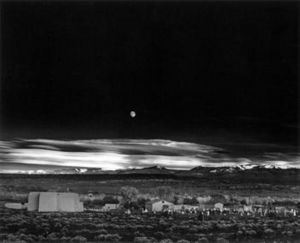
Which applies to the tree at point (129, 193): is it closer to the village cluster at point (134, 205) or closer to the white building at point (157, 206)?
the village cluster at point (134, 205)

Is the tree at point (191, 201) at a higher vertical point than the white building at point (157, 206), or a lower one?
higher

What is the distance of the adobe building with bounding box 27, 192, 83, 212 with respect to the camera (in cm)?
461

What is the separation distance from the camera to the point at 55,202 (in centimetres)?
462

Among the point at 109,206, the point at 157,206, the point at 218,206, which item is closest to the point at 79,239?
the point at 109,206

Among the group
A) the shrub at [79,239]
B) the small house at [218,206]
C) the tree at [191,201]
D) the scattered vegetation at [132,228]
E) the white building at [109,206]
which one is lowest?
the shrub at [79,239]

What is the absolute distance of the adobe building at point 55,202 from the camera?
461 cm

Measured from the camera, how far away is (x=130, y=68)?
4.76 m

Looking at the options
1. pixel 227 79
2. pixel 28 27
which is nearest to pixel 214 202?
pixel 227 79

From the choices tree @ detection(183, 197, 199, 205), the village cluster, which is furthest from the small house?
tree @ detection(183, 197, 199, 205)

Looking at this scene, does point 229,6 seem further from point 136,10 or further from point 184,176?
point 184,176

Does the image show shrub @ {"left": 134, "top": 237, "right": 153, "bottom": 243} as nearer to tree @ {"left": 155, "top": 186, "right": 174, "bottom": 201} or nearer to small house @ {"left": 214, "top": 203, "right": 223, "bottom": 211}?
tree @ {"left": 155, "top": 186, "right": 174, "bottom": 201}

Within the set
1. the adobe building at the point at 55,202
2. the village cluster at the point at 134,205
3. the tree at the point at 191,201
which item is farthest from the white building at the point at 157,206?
the adobe building at the point at 55,202

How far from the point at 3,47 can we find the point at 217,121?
77.1 inches

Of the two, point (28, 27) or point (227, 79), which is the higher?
point (28, 27)
